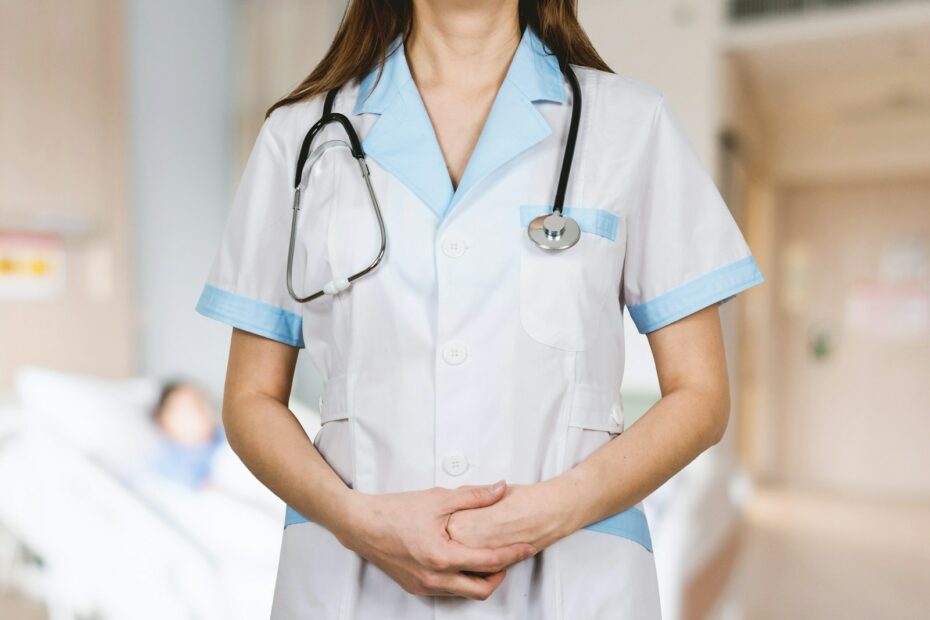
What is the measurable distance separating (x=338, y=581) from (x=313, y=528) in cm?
5

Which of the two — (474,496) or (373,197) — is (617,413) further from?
(373,197)

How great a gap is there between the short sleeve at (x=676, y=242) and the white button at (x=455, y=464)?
20 centimetres

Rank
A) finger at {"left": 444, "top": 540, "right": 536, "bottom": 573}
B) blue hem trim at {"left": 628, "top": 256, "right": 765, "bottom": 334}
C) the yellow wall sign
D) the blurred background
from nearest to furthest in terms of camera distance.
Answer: finger at {"left": 444, "top": 540, "right": 536, "bottom": 573} < blue hem trim at {"left": 628, "top": 256, "right": 765, "bottom": 334} < the blurred background < the yellow wall sign

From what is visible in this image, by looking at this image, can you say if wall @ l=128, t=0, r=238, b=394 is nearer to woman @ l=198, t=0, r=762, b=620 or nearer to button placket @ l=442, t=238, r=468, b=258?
woman @ l=198, t=0, r=762, b=620

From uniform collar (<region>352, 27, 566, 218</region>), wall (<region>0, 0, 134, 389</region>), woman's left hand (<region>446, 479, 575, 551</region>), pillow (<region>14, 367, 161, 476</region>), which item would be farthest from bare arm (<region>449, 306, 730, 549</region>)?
wall (<region>0, 0, 134, 389</region>)

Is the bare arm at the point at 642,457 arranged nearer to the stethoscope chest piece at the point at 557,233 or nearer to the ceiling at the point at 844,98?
the stethoscope chest piece at the point at 557,233

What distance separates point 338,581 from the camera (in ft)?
2.35

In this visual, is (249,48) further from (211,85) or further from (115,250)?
(115,250)

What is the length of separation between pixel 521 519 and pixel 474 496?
41 millimetres

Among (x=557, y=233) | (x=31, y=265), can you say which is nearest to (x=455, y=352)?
(x=557, y=233)

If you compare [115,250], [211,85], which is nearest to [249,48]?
[211,85]

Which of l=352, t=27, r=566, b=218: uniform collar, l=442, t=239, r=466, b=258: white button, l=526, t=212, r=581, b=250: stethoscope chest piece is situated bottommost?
l=442, t=239, r=466, b=258: white button

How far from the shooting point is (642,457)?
0.67m

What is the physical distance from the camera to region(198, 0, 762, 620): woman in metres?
0.69
